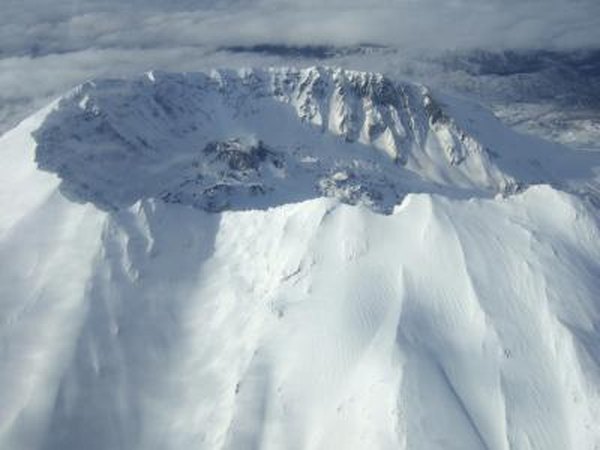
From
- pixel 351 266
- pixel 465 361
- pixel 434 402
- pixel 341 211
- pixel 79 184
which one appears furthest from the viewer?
pixel 79 184

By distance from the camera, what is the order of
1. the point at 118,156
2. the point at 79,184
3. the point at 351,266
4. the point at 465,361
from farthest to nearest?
the point at 118,156 → the point at 79,184 → the point at 351,266 → the point at 465,361

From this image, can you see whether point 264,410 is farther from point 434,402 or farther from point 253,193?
point 253,193

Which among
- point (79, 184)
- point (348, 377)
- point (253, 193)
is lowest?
point (253, 193)

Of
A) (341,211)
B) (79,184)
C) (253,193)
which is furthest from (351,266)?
(253,193)

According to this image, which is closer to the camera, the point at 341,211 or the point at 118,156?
the point at 341,211

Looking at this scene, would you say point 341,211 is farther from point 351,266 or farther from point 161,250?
point 161,250

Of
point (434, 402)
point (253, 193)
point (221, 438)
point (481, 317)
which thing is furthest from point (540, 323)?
point (253, 193)

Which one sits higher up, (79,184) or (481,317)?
(481,317)

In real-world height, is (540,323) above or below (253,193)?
above

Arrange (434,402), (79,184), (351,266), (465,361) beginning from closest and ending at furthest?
(434,402) → (465,361) → (351,266) → (79,184)
